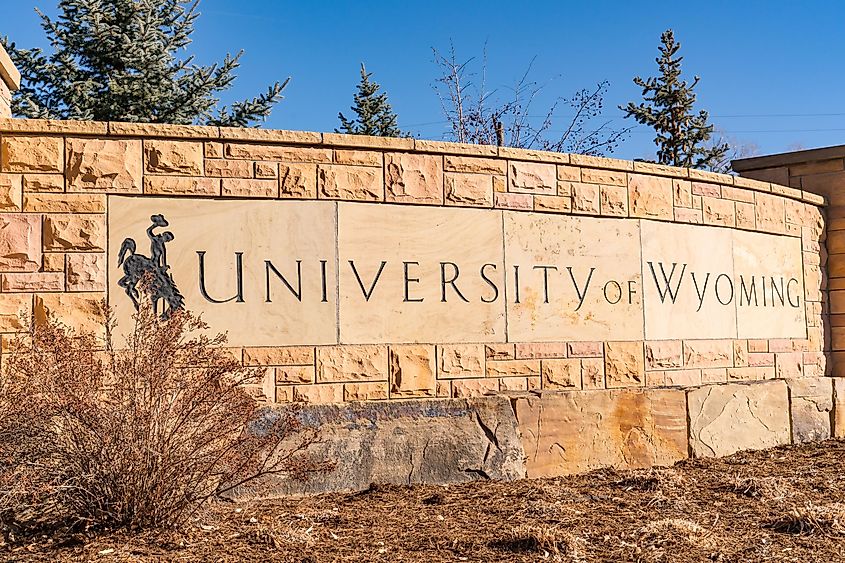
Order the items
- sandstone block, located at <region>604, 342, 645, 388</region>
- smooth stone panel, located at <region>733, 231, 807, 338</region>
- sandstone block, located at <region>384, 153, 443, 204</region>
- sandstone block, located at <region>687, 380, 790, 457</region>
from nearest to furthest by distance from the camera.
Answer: sandstone block, located at <region>384, 153, 443, 204</region> → sandstone block, located at <region>604, 342, 645, 388</region> → sandstone block, located at <region>687, 380, 790, 457</region> → smooth stone panel, located at <region>733, 231, 807, 338</region>

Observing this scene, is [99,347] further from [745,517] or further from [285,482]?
[745,517]

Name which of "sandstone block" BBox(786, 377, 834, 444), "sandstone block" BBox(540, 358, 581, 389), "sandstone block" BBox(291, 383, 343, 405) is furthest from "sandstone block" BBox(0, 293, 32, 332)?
"sandstone block" BBox(786, 377, 834, 444)

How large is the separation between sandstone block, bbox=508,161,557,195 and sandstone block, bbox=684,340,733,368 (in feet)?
6.51

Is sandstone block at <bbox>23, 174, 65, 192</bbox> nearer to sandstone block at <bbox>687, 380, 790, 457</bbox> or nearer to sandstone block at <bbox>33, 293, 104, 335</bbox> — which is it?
sandstone block at <bbox>33, 293, 104, 335</bbox>

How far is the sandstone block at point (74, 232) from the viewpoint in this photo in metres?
6.37

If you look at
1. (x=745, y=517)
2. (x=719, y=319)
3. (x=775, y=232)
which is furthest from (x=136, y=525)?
(x=775, y=232)

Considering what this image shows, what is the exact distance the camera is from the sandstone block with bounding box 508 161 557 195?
7539 mm

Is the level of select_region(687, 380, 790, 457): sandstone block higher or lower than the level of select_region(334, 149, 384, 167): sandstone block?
lower

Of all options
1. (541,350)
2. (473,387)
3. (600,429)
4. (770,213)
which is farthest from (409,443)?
(770,213)

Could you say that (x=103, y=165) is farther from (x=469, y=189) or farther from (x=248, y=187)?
(x=469, y=189)

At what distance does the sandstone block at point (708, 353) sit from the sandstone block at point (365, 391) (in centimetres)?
298

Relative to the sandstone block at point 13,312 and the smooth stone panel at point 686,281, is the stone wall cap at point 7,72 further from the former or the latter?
the smooth stone panel at point 686,281

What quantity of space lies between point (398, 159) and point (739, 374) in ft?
13.1

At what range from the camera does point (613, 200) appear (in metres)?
8.02
